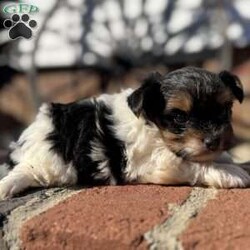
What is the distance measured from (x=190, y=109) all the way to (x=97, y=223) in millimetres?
794

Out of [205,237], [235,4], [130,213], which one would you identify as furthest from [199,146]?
[235,4]

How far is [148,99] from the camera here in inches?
97.2

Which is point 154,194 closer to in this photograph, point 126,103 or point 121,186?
point 121,186

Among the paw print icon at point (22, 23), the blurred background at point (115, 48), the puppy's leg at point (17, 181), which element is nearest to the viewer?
the puppy's leg at point (17, 181)

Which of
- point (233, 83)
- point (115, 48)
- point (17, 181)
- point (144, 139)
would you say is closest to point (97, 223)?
point (17, 181)

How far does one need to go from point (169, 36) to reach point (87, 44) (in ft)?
3.00

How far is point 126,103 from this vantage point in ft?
8.58

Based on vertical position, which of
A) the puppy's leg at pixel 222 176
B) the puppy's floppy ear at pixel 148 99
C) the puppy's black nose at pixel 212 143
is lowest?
the puppy's leg at pixel 222 176

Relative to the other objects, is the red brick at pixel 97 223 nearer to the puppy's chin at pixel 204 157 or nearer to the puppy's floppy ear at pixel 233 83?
the puppy's chin at pixel 204 157

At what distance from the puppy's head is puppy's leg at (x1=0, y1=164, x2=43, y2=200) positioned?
45 centimetres

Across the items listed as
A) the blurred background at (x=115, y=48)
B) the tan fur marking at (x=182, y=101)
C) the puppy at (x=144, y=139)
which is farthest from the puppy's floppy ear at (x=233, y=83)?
the blurred background at (x=115, y=48)

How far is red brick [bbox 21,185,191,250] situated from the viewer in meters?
1.61

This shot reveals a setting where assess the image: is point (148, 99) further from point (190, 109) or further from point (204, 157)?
point (204, 157)

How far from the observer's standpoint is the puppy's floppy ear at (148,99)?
2.45 metres
